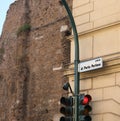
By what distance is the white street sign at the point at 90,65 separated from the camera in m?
10.8

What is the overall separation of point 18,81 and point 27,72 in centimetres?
77

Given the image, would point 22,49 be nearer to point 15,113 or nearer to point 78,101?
point 15,113

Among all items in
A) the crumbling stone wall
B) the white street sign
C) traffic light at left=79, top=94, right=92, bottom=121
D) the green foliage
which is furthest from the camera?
the green foliage

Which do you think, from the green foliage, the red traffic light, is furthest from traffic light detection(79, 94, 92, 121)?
the green foliage

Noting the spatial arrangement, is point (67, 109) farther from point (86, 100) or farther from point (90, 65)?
point (90, 65)

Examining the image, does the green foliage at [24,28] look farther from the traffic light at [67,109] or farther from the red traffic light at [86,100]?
the red traffic light at [86,100]

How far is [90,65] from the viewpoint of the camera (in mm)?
10992

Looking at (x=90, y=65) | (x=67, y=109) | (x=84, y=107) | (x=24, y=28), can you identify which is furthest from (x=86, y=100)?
(x=24, y=28)

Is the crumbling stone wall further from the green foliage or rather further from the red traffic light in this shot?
the red traffic light

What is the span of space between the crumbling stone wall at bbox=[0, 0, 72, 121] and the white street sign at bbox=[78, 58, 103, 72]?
45.7 ft

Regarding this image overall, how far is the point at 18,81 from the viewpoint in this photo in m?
28.5

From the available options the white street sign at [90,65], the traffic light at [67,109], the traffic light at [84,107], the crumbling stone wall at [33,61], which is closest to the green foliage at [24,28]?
the crumbling stone wall at [33,61]

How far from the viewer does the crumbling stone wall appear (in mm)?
26095

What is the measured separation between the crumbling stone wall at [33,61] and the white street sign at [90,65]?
13927 millimetres
